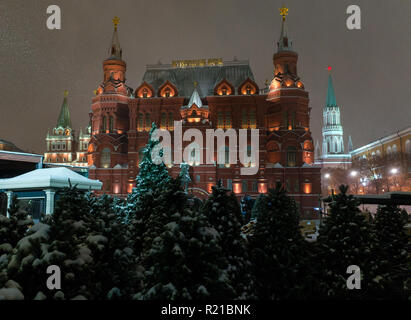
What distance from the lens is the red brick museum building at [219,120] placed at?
52.8 meters

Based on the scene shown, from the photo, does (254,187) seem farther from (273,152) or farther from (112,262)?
(112,262)

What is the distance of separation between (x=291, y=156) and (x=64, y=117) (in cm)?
9218

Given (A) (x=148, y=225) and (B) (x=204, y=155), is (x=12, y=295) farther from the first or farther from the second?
(B) (x=204, y=155)

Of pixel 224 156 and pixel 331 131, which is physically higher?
pixel 331 131

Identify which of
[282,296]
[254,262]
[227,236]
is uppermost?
[227,236]

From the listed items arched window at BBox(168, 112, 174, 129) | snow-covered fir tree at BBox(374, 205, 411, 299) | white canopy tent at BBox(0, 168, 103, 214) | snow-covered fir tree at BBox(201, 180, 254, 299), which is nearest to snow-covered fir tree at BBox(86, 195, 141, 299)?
snow-covered fir tree at BBox(201, 180, 254, 299)

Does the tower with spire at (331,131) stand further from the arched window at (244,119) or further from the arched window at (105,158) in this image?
the arched window at (105,158)

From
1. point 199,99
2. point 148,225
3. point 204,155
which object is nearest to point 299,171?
point 204,155

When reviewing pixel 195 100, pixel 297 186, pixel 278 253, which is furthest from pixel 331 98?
pixel 278 253

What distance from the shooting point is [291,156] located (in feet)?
177

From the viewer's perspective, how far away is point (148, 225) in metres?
15.1

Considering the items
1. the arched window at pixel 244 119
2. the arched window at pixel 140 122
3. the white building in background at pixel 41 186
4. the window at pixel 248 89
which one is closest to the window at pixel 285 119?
the arched window at pixel 244 119

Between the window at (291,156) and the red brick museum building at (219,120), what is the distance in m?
0.16
